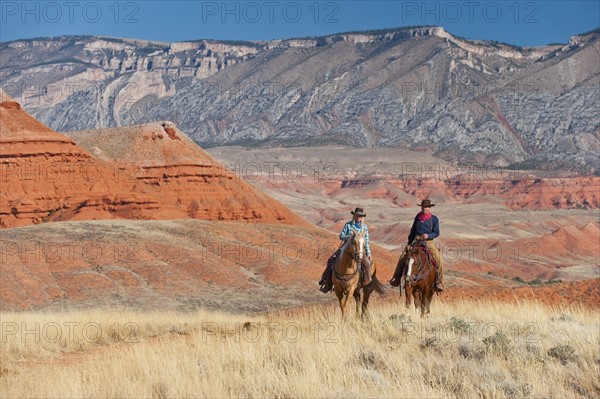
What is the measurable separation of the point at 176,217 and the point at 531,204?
123574 mm

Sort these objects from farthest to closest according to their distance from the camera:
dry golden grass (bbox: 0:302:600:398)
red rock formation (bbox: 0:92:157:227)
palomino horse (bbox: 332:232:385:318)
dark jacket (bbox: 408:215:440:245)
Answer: red rock formation (bbox: 0:92:157:227) → dark jacket (bbox: 408:215:440:245) → palomino horse (bbox: 332:232:385:318) → dry golden grass (bbox: 0:302:600:398)

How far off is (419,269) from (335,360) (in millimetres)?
5464

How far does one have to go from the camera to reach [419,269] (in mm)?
15992

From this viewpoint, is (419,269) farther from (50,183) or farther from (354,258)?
(50,183)

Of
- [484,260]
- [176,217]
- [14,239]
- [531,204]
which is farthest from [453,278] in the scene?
[531,204]

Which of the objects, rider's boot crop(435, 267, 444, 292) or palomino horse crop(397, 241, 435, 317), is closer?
palomino horse crop(397, 241, 435, 317)

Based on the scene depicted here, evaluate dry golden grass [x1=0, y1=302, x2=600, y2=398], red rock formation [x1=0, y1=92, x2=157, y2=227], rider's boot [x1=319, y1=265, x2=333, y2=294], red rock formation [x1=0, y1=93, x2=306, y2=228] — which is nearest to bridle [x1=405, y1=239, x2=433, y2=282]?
dry golden grass [x1=0, y1=302, x2=600, y2=398]

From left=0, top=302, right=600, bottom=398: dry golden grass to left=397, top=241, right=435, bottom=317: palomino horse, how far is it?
665mm

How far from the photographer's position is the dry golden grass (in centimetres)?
974

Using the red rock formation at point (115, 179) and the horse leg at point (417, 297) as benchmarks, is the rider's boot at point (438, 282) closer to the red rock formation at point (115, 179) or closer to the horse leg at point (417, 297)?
the horse leg at point (417, 297)

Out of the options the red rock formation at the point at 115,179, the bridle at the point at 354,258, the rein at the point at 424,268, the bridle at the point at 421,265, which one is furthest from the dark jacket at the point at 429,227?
the red rock formation at the point at 115,179

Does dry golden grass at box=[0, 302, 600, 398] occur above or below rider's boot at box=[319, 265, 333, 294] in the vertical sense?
below

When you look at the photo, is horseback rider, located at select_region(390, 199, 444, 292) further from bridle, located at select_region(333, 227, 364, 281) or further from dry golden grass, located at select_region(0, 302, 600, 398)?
bridle, located at select_region(333, 227, 364, 281)

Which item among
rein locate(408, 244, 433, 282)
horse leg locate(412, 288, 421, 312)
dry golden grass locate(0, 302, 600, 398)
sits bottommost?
dry golden grass locate(0, 302, 600, 398)
